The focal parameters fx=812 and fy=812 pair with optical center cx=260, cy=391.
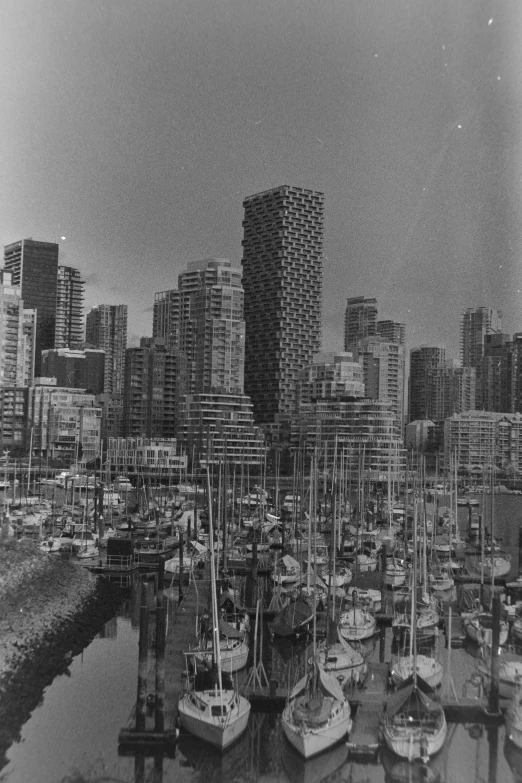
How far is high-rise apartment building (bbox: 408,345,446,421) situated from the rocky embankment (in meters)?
5.97

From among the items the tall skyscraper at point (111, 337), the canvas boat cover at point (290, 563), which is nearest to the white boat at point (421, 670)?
the canvas boat cover at point (290, 563)

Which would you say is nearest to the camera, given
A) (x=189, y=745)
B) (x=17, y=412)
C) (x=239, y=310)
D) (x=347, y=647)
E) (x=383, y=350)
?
(x=189, y=745)

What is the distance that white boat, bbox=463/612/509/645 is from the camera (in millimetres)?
5289

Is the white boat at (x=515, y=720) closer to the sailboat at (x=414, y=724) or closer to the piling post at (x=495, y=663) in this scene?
the piling post at (x=495, y=663)

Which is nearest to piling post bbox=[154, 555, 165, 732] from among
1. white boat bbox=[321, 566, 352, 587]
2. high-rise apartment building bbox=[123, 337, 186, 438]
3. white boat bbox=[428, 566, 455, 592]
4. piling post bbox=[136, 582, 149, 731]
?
piling post bbox=[136, 582, 149, 731]

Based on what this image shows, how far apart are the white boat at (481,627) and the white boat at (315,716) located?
4.33 feet

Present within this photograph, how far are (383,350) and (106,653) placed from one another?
8.60 meters

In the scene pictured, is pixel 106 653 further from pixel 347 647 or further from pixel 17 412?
pixel 17 412

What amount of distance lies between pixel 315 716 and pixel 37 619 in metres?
2.64

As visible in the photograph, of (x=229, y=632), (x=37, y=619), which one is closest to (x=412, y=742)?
(x=229, y=632)

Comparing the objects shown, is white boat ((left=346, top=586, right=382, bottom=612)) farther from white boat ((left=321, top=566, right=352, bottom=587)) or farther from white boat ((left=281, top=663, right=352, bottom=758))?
white boat ((left=281, top=663, right=352, bottom=758))

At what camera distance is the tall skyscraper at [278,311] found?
16.5 metres

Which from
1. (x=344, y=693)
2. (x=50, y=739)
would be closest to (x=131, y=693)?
(x=50, y=739)

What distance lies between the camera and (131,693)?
16.1 ft
